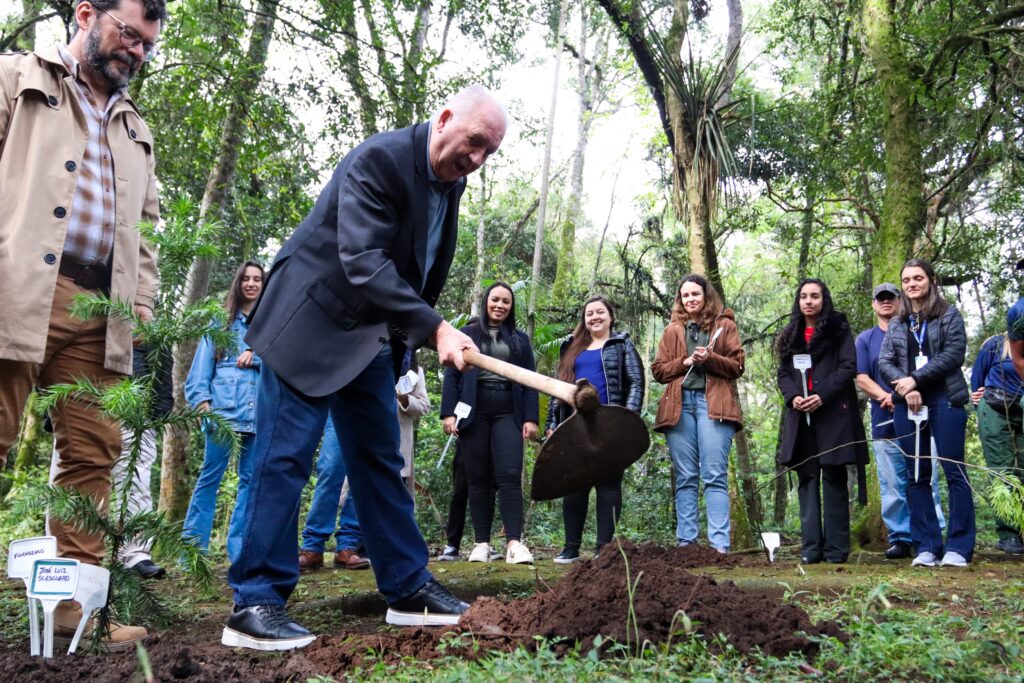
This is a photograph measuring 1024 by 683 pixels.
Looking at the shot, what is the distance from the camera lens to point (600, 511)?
19.4 ft

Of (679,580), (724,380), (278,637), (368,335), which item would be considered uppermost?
(724,380)

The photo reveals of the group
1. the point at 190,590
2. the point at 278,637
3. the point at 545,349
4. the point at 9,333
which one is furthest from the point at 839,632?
the point at 545,349

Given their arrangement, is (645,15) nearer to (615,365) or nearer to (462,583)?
(615,365)

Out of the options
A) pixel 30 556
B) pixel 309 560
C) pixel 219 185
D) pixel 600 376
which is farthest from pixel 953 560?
pixel 219 185

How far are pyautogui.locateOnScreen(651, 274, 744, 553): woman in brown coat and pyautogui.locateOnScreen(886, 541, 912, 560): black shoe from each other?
50.0 inches

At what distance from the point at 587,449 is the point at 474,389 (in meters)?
2.80

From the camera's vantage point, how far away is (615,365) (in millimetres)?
6297

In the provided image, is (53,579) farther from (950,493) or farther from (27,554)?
(950,493)

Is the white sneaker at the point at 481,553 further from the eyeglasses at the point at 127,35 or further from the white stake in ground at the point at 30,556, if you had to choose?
the eyeglasses at the point at 127,35

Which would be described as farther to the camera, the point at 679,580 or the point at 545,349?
the point at 545,349

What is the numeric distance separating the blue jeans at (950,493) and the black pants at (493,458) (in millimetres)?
2571

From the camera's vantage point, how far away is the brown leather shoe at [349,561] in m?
5.73

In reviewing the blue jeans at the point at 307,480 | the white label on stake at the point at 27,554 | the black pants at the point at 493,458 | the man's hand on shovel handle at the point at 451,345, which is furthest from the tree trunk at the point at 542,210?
the white label on stake at the point at 27,554

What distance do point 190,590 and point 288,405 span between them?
86.1 inches
